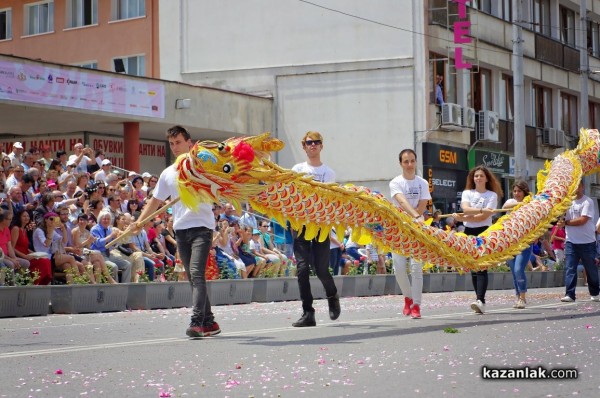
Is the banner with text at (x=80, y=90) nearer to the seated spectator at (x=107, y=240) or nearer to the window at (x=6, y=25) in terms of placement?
the seated spectator at (x=107, y=240)

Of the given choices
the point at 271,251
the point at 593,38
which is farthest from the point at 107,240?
the point at 593,38

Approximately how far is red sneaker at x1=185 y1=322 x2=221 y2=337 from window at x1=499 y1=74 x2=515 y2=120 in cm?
3613

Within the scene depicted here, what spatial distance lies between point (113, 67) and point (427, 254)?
30962mm

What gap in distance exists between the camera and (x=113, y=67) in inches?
1698

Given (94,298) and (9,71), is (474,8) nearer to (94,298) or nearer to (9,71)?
(9,71)

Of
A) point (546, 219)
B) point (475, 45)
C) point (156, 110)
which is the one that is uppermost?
point (475, 45)

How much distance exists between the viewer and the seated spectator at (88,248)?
19.8 metres

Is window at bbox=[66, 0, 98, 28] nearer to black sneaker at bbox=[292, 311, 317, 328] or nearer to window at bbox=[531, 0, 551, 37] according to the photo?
window at bbox=[531, 0, 551, 37]

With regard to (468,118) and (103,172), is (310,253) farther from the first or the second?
(468,118)

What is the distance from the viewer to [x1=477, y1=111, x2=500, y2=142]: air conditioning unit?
143ft

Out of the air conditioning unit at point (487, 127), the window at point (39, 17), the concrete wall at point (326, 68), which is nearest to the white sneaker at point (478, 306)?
the concrete wall at point (326, 68)

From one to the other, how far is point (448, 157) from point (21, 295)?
25698 millimetres

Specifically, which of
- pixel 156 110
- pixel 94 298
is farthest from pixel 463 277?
pixel 94 298

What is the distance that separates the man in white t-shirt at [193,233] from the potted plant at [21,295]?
6.11 m
